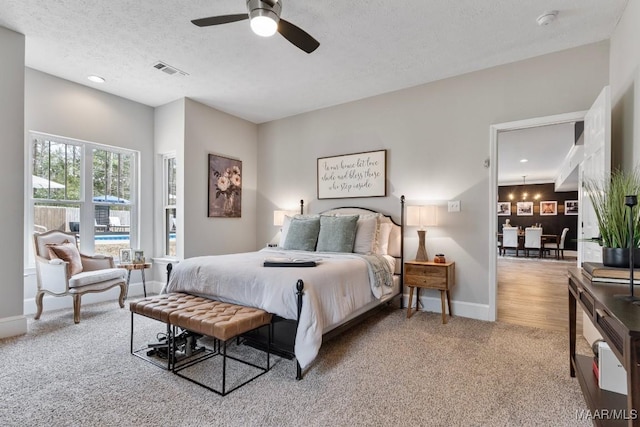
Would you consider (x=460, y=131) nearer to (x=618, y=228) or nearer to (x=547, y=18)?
(x=547, y=18)

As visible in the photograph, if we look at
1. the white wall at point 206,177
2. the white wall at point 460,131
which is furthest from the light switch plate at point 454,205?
the white wall at point 206,177

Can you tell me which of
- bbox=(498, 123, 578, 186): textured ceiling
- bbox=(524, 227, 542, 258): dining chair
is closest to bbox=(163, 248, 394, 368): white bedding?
bbox=(498, 123, 578, 186): textured ceiling

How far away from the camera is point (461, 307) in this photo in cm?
381

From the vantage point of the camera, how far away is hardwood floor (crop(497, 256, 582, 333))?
3662mm

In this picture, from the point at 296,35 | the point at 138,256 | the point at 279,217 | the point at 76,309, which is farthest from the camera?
the point at 279,217

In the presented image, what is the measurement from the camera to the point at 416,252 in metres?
4.12

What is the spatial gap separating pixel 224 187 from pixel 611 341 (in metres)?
4.80

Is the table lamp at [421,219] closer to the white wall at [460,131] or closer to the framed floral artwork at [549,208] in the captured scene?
the white wall at [460,131]

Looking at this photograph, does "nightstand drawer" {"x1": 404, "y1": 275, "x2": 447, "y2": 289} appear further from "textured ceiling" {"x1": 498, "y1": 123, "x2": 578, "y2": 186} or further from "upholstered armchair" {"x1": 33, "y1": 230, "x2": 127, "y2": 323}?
"upholstered armchair" {"x1": 33, "y1": 230, "x2": 127, "y2": 323}

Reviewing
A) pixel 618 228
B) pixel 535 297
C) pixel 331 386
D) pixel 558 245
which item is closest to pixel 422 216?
pixel 618 228

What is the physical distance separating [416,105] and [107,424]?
429cm

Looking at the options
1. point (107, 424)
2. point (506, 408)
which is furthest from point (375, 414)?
point (107, 424)

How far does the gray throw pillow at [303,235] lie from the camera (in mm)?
4055

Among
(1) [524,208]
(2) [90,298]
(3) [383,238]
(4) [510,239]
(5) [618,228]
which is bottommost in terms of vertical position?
(2) [90,298]
